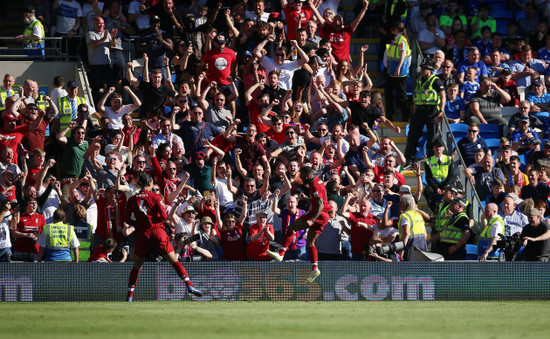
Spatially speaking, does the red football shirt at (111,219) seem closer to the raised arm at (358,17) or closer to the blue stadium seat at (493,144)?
the raised arm at (358,17)

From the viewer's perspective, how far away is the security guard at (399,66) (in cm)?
2117

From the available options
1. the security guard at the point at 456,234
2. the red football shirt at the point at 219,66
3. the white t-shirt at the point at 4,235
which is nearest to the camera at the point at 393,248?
the security guard at the point at 456,234

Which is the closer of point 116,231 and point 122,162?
point 116,231

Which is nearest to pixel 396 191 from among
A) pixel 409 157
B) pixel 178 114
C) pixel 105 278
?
pixel 409 157

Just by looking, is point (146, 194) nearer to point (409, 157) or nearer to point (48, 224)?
point (48, 224)

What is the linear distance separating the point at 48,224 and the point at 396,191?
6.26 m

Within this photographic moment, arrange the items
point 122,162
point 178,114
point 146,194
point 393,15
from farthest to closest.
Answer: point 393,15
point 178,114
point 122,162
point 146,194

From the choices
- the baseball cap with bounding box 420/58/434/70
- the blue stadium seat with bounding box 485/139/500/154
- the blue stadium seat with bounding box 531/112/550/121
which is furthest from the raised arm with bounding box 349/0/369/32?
the blue stadium seat with bounding box 531/112/550/121

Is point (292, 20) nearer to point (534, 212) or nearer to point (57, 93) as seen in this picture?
point (57, 93)

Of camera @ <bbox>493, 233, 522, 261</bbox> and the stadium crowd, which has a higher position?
the stadium crowd

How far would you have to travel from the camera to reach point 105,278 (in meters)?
15.4

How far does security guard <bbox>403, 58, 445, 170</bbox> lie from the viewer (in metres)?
20.0

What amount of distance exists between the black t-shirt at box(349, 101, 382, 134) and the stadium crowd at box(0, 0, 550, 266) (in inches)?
1.6

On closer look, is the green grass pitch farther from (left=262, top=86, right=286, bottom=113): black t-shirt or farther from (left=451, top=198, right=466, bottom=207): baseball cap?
(left=262, top=86, right=286, bottom=113): black t-shirt
